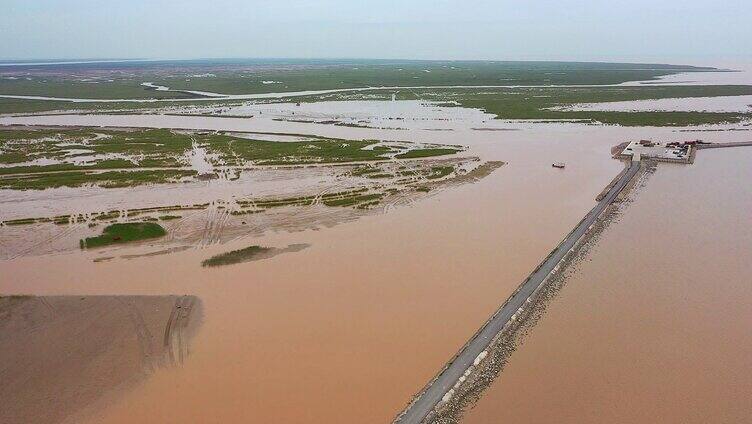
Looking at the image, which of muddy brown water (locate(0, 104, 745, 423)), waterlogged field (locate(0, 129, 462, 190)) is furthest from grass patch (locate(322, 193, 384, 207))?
waterlogged field (locate(0, 129, 462, 190))

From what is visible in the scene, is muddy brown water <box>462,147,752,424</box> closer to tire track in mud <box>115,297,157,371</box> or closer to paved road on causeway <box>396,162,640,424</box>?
paved road on causeway <box>396,162,640,424</box>

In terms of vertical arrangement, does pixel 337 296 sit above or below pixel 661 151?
below

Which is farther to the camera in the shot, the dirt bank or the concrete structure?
the concrete structure

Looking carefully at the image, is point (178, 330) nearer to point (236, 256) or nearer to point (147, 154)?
point (236, 256)

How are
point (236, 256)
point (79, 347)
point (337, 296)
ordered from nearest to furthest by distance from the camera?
point (79, 347) → point (337, 296) → point (236, 256)

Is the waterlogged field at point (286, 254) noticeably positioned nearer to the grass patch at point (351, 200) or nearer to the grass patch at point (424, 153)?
the grass patch at point (351, 200)

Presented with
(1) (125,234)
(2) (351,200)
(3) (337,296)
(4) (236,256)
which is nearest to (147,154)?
(1) (125,234)
